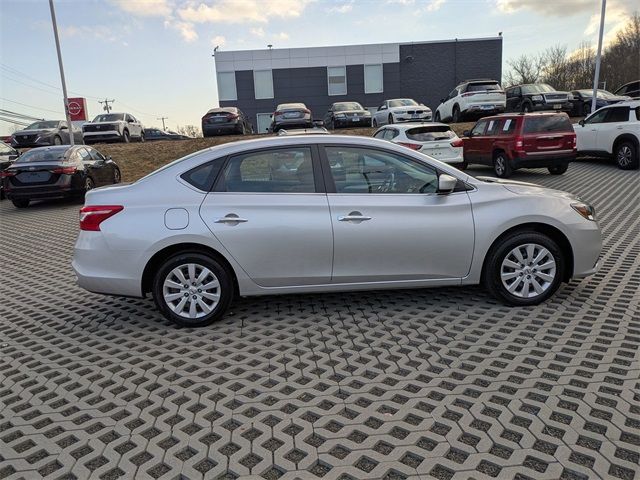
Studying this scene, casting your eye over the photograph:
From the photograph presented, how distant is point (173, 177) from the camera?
439 centimetres

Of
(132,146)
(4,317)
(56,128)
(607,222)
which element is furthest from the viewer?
(56,128)

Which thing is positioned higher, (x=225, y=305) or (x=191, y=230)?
(x=191, y=230)

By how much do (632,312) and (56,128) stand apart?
74.0ft

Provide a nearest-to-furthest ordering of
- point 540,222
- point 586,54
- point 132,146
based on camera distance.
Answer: point 540,222, point 132,146, point 586,54

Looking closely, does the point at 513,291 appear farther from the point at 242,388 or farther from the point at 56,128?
the point at 56,128

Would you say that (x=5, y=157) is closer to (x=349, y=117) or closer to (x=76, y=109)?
(x=76, y=109)

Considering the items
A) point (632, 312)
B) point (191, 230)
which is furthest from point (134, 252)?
point (632, 312)

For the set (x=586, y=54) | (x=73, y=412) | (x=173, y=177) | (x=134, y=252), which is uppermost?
(x=586, y=54)

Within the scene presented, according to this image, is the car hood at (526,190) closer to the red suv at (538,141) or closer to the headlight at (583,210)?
the headlight at (583,210)

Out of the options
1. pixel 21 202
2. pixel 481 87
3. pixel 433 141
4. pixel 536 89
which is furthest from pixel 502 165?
pixel 21 202

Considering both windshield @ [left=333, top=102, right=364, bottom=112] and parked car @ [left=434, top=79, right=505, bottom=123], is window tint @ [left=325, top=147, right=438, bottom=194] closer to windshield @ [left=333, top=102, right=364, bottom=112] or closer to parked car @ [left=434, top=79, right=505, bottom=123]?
parked car @ [left=434, top=79, right=505, bottom=123]

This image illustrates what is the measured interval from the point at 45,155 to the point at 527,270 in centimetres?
1160

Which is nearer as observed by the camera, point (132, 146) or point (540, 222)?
point (540, 222)

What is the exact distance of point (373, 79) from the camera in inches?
1523
